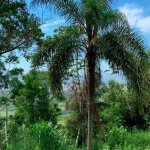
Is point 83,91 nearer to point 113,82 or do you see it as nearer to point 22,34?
point 113,82

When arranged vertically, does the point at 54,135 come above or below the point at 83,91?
below

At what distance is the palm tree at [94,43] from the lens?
12.2m

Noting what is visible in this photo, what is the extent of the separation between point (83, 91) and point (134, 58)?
11.9 m

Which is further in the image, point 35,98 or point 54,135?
point 35,98

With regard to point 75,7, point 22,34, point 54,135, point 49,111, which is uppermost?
point 75,7

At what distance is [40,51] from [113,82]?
54.5 feet

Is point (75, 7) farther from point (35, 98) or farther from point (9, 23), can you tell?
point (35, 98)

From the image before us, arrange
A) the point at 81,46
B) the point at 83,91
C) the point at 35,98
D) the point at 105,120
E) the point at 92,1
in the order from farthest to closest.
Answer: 1. the point at 35,98
2. the point at 105,120
3. the point at 83,91
4. the point at 81,46
5. the point at 92,1

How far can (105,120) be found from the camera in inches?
1039

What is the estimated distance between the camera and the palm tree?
1222 cm

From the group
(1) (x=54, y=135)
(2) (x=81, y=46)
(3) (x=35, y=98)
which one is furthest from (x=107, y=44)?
(3) (x=35, y=98)

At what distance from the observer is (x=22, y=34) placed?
514 inches

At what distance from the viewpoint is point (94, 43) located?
12773 millimetres

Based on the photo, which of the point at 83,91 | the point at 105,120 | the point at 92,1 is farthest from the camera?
the point at 105,120
